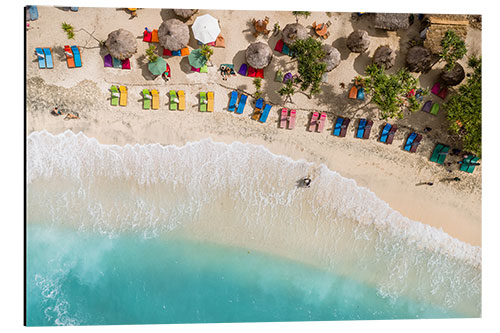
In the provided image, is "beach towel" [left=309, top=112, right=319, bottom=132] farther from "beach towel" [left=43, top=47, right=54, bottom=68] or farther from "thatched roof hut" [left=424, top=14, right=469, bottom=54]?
"beach towel" [left=43, top=47, right=54, bottom=68]

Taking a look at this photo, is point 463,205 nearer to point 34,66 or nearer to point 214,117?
point 214,117

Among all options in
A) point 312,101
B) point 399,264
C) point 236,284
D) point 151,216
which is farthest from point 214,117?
point 399,264

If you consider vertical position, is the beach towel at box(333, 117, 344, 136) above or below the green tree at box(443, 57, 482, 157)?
below

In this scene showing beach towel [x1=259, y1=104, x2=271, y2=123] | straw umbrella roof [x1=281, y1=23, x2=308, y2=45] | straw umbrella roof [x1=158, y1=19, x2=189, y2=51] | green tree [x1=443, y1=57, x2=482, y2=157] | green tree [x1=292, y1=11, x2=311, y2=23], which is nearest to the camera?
green tree [x1=443, y1=57, x2=482, y2=157]

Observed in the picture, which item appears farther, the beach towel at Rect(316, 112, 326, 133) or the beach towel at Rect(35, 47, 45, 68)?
the beach towel at Rect(316, 112, 326, 133)

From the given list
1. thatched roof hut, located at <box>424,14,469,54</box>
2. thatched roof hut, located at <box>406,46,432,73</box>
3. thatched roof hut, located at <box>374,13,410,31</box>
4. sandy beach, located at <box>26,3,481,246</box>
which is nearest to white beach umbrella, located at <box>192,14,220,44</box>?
sandy beach, located at <box>26,3,481,246</box>

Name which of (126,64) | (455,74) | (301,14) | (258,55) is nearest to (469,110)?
(455,74)
